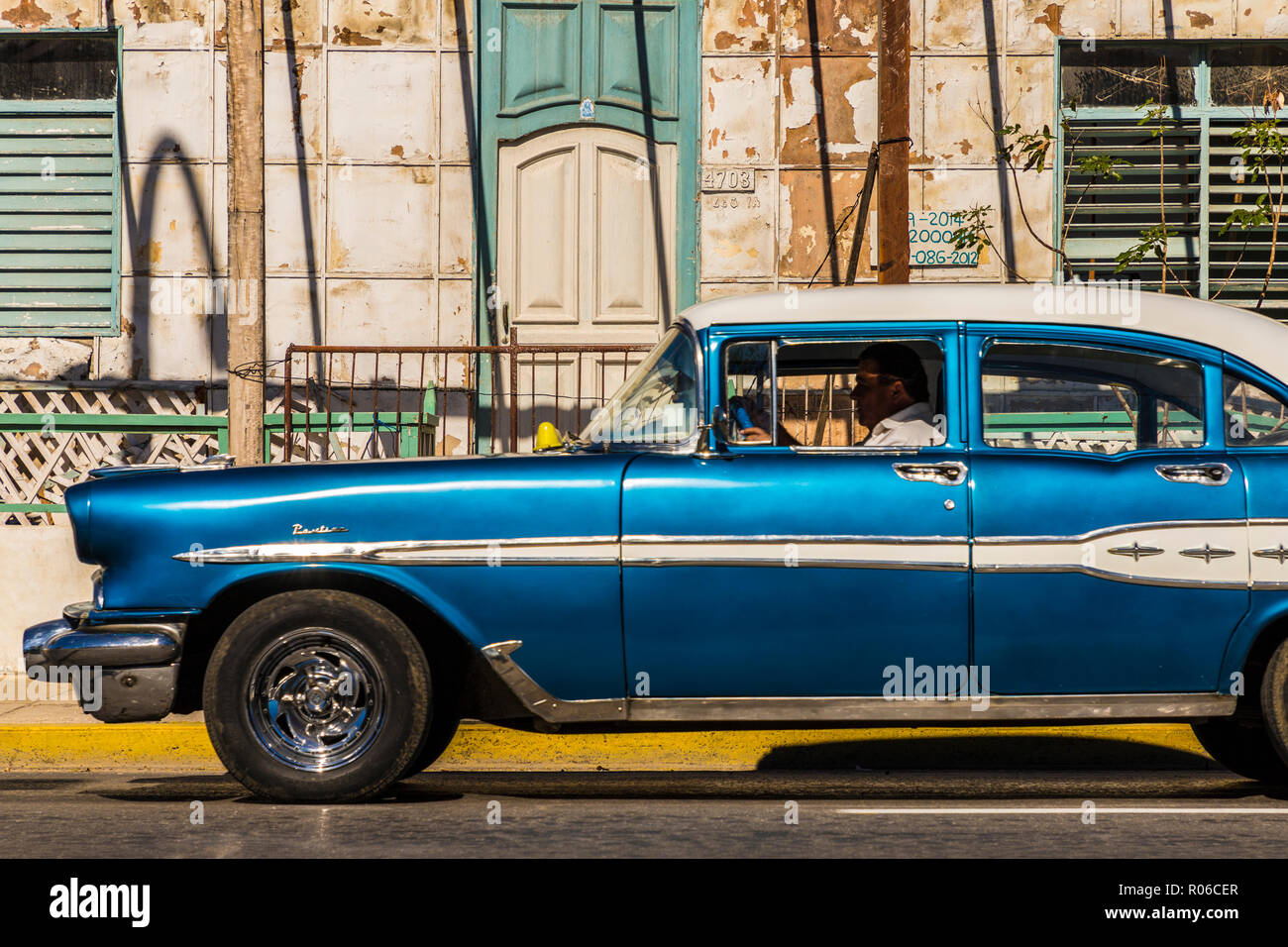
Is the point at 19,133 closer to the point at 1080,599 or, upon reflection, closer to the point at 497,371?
the point at 497,371

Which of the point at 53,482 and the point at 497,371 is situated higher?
the point at 497,371

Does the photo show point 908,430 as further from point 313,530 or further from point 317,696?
point 317,696

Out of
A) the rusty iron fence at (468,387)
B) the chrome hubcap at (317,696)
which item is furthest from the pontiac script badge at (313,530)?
the rusty iron fence at (468,387)

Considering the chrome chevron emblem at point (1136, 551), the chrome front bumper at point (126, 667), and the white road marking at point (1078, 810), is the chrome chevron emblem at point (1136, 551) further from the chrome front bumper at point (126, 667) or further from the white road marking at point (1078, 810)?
the chrome front bumper at point (126, 667)

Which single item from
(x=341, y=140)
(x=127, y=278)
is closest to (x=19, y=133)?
(x=127, y=278)

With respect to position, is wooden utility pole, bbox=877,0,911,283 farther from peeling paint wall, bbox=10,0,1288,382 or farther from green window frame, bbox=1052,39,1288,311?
green window frame, bbox=1052,39,1288,311

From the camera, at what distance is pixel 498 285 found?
11.6 m

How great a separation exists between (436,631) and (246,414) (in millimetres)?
4085

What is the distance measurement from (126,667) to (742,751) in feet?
9.03

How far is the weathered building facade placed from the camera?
11617 mm

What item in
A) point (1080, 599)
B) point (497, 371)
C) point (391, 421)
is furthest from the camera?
point (497, 371)

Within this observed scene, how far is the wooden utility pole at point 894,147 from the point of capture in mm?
8758

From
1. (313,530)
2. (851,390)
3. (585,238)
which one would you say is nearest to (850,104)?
(585,238)

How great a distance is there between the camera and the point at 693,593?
16.4ft
